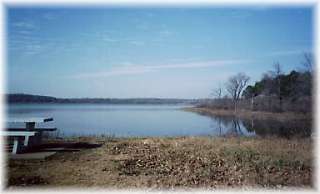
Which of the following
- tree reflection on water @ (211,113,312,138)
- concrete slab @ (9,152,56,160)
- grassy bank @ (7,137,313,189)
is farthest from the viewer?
tree reflection on water @ (211,113,312,138)

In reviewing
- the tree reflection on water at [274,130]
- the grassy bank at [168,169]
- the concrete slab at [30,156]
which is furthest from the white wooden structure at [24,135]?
the tree reflection on water at [274,130]

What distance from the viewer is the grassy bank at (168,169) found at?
3.89 metres

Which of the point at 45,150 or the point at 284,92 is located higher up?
the point at 284,92

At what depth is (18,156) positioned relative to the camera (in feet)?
16.8

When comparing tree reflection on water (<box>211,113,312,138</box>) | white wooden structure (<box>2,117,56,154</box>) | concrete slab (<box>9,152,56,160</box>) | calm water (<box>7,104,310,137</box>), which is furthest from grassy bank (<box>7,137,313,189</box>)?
tree reflection on water (<box>211,113,312,138</box>)

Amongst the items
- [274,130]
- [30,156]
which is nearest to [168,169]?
[30,156]

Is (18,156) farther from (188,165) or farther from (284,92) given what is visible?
(284,92)

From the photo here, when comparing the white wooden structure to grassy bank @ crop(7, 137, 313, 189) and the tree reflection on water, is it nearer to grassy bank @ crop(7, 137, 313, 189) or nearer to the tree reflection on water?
grassy bank @ crop(7, 137, 313, 189)

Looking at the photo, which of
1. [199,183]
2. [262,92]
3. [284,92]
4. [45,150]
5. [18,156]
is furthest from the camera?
[262,92]

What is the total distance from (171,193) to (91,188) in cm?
91

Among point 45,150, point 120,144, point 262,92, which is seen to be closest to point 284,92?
point 262,92

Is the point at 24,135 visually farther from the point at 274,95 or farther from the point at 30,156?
the point at 274,95

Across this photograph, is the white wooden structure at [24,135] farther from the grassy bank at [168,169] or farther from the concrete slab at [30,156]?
the grassy bank at [168,169]

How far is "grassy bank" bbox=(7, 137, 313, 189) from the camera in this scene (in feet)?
12.8
